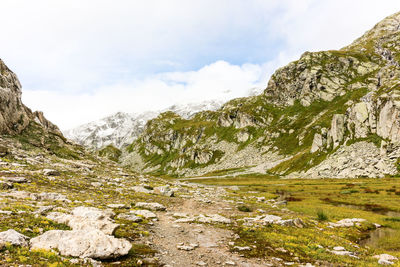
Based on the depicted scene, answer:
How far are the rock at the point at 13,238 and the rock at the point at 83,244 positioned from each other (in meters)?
0.48

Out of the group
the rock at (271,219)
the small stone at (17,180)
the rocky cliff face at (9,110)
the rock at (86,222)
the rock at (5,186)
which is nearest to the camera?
the rock at (86,222)

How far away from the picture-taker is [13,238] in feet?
43.9

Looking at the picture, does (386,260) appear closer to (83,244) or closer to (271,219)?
(271,219)

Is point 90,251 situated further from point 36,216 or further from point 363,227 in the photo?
point 363,227

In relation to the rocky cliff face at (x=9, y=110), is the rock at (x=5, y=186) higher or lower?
lower

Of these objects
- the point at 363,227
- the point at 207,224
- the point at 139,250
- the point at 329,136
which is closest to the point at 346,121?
the point at 329,136

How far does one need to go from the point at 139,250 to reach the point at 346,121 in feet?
603

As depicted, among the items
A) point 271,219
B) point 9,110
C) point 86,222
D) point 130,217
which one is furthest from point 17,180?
point 9,110

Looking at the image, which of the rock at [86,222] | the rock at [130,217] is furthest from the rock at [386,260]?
the rock at [130,217]

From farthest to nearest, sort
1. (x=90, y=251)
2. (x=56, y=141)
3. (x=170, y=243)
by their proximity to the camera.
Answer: (x=56, y=141) → (x=170, y=243) → (x=90, y=251)

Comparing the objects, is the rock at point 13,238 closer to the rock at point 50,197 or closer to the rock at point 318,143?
the rock at point 50,197

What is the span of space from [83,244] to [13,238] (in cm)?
389

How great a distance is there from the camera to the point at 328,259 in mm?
18234

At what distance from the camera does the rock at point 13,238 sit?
516 inches
